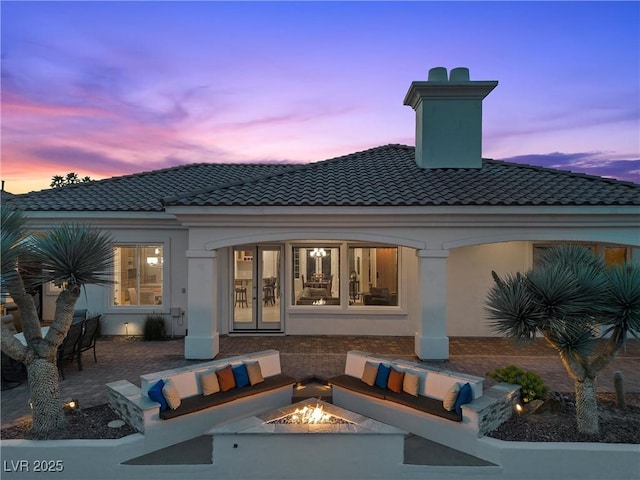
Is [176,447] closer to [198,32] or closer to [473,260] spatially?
[473,260]

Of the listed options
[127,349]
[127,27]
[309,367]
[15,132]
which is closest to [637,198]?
[309,367]

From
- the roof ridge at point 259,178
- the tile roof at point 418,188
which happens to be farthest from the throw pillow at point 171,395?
the roof ridge at point 259,178

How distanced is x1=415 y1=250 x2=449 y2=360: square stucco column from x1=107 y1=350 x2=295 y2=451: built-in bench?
3.82m

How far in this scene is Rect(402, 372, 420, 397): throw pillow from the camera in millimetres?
6152

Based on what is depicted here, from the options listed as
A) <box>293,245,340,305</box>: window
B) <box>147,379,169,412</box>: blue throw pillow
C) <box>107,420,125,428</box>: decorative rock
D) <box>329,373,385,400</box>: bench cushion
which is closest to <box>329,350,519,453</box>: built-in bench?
<box>329,373,385,400</box>: bench cushion

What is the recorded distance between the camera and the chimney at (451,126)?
11.6 meters

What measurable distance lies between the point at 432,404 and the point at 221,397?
3.42m

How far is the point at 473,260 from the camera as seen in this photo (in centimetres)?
1166

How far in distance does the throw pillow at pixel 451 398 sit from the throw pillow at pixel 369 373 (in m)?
1.34

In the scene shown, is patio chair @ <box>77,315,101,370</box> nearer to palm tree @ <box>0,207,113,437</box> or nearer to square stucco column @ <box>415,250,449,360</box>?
palm tree @ <box>0,207,113,437</box>

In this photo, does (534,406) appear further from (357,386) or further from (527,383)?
(357,386)

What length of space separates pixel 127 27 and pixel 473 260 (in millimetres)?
12576

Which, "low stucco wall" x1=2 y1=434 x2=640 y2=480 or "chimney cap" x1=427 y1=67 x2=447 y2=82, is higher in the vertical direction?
"chimney cap" x1=427 y1=67 x2=447 y2=82

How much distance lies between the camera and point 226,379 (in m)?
6.34
